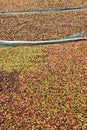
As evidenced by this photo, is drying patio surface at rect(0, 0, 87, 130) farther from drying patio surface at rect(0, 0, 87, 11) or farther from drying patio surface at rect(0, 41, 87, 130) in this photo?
drying patio surface at rect(0, 0, 87, 11)

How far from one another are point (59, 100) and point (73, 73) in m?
1.58

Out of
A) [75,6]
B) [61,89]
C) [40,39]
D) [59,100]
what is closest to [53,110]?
[59,100]

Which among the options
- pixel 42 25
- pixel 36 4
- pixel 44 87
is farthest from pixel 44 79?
pixel 36 4

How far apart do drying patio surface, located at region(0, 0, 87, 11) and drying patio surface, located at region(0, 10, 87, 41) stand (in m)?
1.30

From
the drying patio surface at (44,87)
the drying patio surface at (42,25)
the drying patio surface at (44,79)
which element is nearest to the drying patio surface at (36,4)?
the drying patio surface at (42,25)

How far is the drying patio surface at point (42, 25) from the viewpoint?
12155mm

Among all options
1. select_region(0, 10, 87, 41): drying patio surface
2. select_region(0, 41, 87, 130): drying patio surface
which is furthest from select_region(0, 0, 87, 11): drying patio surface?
select_region(0, 41, 87, 130): drying patio surface

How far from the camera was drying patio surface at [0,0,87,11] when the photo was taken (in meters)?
16.2

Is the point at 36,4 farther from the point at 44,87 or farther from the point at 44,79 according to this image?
the point at 44,87

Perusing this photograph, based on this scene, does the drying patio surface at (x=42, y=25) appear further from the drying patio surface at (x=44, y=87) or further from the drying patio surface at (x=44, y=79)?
the drying patio surface at (x=44, y=87)

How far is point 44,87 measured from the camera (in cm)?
811

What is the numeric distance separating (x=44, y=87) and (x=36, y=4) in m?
9.61

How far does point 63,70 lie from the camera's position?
9008 mm

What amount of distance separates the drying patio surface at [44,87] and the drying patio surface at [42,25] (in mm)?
1387
